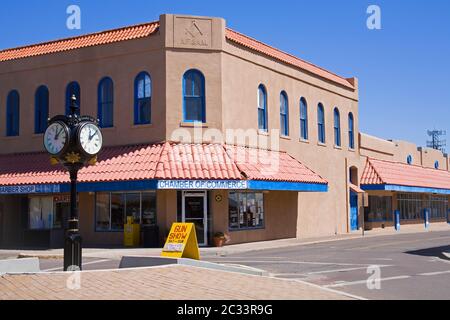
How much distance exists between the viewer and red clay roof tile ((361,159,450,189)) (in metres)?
39.8

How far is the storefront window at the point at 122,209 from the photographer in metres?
25.7

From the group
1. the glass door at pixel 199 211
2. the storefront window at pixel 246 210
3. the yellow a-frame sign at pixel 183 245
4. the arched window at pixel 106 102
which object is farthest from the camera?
the arched window at pixel 106 102

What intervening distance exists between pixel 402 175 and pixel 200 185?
80.2ft

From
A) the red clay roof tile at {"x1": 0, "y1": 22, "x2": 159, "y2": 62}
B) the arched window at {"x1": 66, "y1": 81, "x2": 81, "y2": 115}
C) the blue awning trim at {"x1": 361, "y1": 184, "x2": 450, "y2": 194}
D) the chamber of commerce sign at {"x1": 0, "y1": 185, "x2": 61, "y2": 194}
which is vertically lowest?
→ the chamber of commerce sign at {"x1": 0, "y1": 185, "x2": 61, "y2": 194}

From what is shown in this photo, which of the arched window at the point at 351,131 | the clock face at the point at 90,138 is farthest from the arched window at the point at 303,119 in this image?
the clock face at the point at 90,138

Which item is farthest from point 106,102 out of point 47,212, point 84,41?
point 47,212

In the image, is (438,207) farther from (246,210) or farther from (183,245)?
(183,245)

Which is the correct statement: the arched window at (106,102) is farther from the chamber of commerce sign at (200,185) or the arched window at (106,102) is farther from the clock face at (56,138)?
the clock face at (56,138)

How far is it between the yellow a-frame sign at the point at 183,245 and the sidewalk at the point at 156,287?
1.77m

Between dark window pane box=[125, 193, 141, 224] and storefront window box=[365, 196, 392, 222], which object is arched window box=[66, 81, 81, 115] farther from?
storefront window box=[365, 196, 392, 222]

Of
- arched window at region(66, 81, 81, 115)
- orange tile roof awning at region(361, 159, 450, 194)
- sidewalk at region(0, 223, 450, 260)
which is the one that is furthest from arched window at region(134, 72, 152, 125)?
orange tile roof awning at region(361, 159, 450, 194)

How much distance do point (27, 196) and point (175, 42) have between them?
1063 centimetres

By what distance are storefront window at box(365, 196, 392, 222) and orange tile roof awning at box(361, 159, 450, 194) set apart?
1641 millimetres
